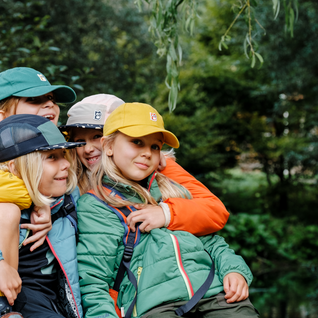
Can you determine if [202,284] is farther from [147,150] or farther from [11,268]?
[11,268]

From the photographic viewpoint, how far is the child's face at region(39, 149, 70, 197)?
1.51 metres

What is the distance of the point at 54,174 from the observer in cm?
154

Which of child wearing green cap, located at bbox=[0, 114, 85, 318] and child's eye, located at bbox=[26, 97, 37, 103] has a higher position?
child's eye, located at bbox=[26, 97, 37, 103]

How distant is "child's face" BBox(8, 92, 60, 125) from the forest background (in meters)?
1.11

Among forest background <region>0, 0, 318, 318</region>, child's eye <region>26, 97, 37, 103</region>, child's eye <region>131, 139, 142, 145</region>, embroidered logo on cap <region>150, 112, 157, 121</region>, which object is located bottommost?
forest background <region>0, 0, 318, 318</region>

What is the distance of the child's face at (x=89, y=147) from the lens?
202 cm

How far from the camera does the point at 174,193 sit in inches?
75.1

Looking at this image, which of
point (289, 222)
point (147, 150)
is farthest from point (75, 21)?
point (289, 222)

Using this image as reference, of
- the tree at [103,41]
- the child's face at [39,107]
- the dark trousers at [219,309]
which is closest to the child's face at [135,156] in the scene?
the child's face at [39,107]

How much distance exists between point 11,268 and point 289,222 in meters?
8.99

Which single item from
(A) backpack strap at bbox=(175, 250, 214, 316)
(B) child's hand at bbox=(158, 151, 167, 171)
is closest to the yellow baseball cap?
(B) child's hand at bbox=(158, 151, 167, 171)

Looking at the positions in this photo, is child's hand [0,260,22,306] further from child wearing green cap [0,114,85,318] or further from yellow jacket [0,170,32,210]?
yellow jacket [0,170,32,210]

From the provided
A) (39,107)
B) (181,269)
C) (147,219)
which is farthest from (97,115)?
(181,269)

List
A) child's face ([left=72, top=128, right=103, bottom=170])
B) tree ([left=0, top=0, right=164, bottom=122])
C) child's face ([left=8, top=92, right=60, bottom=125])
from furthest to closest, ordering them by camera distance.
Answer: tree ([left=0, top=0, right=164, bottom=122]) → child's face ([left=72, top=128, right=103, bottom=170]) → child's face ([left=8, top=92, right=60, bottom=125])
